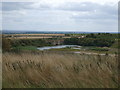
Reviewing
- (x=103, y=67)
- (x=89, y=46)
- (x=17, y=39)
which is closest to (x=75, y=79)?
(x=103, y=67)

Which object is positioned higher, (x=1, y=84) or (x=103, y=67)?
(x=103, y=67)

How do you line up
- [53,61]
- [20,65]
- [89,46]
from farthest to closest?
[89,46]
[53,61]
[20,65]

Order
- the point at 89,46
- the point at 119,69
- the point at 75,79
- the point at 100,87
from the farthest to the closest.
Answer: the point at 89,46 → the point at 119,69 → the point at 75,79 → the point at 100,87

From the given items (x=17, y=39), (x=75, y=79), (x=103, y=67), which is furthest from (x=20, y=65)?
(x=17, y=39)

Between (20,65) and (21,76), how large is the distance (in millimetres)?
693

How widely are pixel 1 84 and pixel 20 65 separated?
3.48 feet

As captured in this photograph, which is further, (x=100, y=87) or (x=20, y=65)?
(x=20, y=65)

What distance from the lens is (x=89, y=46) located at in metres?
12.3

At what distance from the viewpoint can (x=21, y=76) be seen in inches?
223

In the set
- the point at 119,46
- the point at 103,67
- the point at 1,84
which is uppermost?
the point at 119,46

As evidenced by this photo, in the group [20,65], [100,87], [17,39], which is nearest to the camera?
[100,87]

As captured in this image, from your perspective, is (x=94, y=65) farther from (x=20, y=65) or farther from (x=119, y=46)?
(x=20, y=65)

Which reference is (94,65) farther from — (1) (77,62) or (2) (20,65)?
(2) (20,65)

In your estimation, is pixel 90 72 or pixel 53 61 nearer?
pixel 90 72
